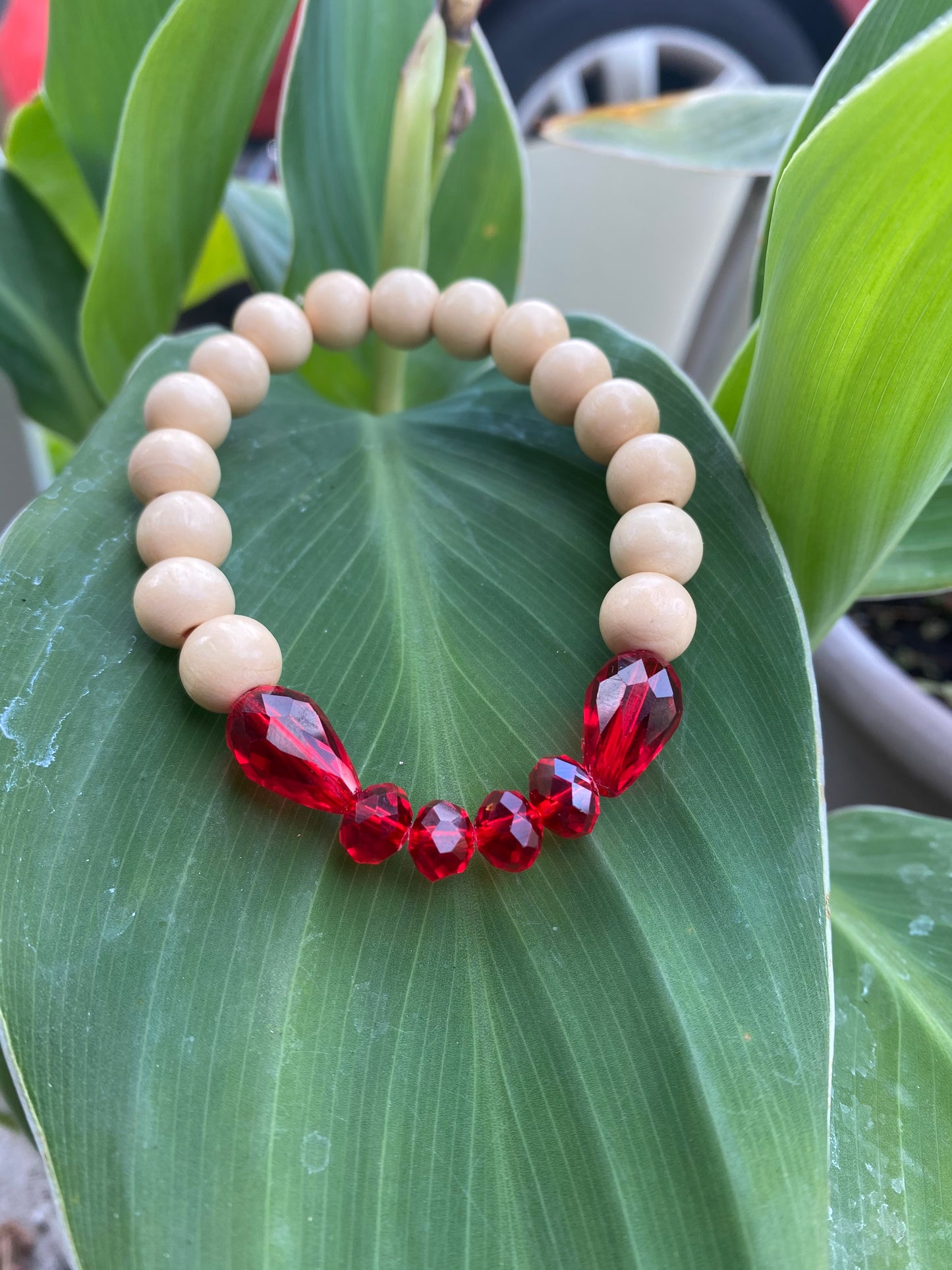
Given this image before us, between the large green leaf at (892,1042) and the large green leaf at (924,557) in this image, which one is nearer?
the large green leaf at (892,1042)

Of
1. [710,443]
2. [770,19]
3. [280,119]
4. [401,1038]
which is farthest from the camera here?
[770,19]

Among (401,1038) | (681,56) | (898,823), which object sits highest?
(681,56)

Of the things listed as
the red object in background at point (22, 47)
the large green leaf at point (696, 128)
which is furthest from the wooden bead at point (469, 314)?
the red object in background at point (22, 47)

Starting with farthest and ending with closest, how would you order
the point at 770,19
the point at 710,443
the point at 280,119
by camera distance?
the point at 770,19 → the point at 280,119 → the point at 710,443

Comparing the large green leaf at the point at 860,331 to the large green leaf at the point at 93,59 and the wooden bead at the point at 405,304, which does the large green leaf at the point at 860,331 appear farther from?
the large green leaf at the point at 93,59

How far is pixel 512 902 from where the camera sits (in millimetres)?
341

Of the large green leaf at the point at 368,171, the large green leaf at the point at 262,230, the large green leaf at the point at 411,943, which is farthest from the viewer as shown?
the large green leaf at the point at 262,230

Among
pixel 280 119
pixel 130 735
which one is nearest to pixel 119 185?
pixel 280 119

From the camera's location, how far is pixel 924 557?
21.0 inches

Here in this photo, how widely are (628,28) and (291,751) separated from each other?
1.24m

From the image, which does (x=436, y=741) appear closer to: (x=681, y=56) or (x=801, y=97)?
(x=801, y=97)

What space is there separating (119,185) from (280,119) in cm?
15

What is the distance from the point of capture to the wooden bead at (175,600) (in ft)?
1.22

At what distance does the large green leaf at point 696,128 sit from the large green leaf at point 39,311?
1.19 feet
